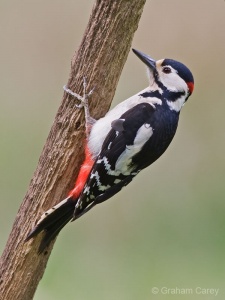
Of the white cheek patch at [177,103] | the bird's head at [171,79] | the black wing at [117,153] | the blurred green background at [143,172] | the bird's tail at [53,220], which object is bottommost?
the bird's tail at [53,220]

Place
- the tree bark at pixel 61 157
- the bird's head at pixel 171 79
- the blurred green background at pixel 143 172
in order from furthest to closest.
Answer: the blurred green background at pixel 143 172 < the bird's head at pixel 171 79 < the tree bark at pixel 61 157

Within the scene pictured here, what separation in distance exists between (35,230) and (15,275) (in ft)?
0.83

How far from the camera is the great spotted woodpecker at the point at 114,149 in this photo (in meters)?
4.80

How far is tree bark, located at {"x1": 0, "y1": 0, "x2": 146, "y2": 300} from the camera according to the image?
4.70 meters

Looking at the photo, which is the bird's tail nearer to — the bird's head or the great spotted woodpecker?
the great spotted woodpecker

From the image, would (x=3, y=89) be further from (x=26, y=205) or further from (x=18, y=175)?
(x=26, y=205)

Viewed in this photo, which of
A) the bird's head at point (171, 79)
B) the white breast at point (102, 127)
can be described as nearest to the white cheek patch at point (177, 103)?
the bird's head at point (171, 79)

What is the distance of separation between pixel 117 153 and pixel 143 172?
2395mm

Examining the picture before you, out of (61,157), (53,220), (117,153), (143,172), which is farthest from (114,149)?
(143,172)

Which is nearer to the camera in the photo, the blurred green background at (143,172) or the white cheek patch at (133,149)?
the white cheek patch at (133,149)

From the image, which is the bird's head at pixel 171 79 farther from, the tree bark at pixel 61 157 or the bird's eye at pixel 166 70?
the tree bark at pixel 61 157

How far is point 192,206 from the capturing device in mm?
7301

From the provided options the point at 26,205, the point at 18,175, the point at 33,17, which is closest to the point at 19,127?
the point at 18,175

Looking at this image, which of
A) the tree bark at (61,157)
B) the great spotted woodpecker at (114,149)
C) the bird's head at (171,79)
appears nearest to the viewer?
the tree bark at (61,157)
